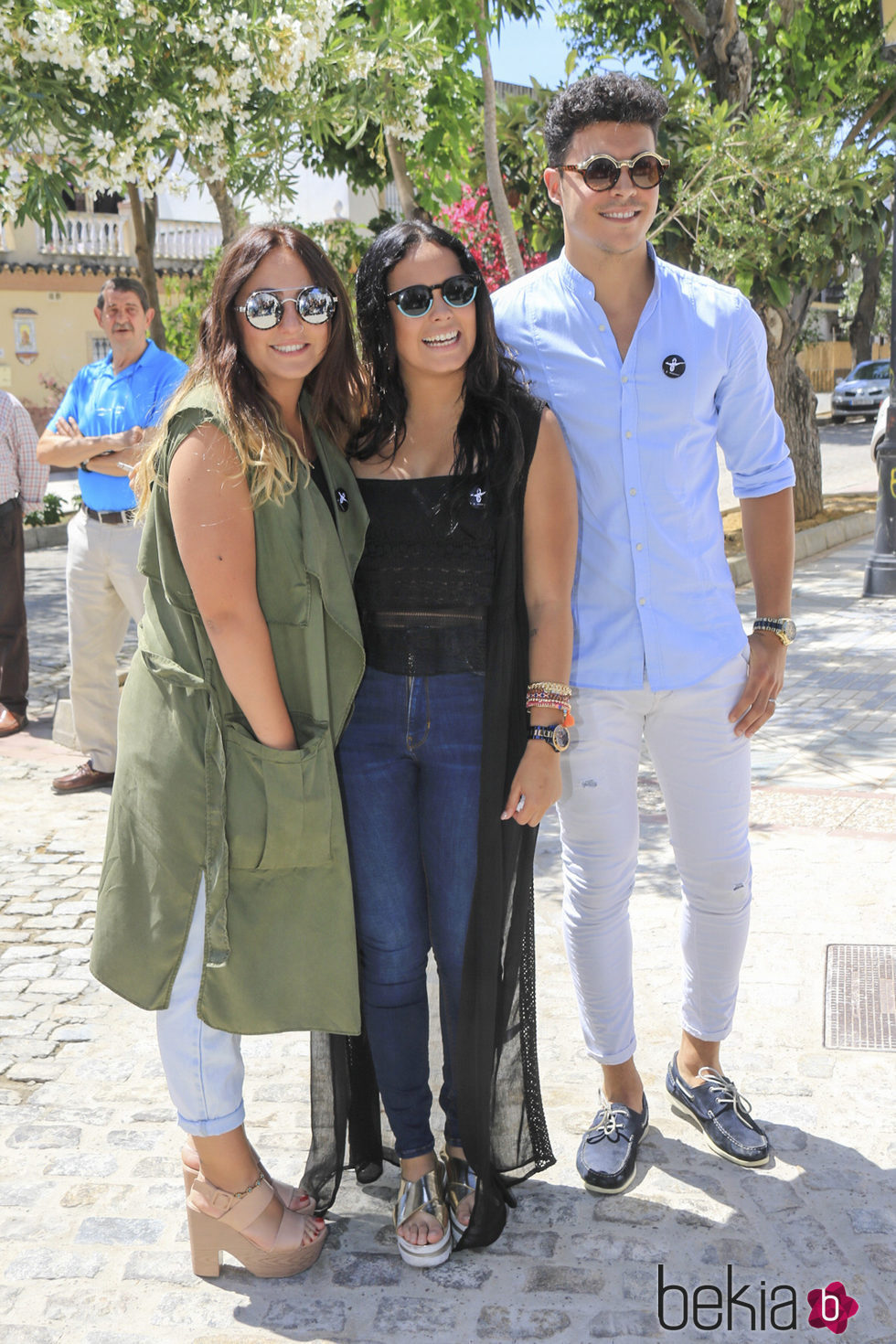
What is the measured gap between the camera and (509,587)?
260 cm

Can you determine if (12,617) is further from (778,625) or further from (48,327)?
(48,327)

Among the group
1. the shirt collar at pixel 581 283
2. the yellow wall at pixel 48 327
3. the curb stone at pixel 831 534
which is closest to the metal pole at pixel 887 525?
the curb stone at pixel 831 534

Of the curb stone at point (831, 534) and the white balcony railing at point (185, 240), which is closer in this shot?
the curb stone at point (831, 534)

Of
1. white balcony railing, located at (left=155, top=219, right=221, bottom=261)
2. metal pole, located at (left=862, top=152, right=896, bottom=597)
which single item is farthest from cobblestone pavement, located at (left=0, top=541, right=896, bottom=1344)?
white balcony railing, located at (left=155, top=219, right=221, bottom=261)

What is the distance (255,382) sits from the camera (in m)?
2.51

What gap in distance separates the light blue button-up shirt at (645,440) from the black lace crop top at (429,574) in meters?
0.37

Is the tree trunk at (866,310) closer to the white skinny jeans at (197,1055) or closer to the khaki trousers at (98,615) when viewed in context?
the khaki trousers at (98,615)

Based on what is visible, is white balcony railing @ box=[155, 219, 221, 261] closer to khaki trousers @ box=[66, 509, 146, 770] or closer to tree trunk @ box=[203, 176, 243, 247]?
tree trunk @ box=[203, 176, 243, 247]

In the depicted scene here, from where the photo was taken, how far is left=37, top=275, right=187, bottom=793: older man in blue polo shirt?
603 centimetres

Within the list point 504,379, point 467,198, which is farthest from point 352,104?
point 467,198

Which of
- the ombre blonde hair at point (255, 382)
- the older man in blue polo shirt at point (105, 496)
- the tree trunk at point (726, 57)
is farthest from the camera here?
the tree trunk at point (726, 57)

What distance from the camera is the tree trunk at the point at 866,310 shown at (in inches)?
1389

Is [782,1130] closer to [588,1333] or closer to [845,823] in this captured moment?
[588,1333]

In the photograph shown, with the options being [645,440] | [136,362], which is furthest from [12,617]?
[645,440]
